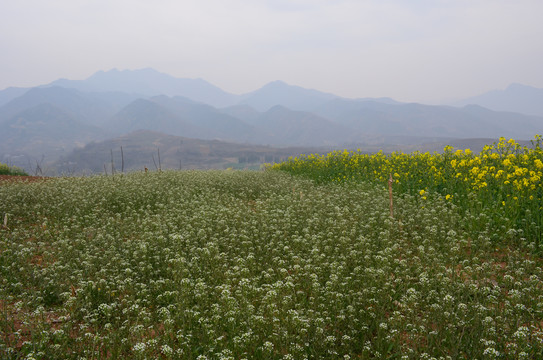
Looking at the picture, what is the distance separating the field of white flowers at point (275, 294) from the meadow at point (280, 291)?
28mm

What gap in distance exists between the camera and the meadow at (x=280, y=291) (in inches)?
175

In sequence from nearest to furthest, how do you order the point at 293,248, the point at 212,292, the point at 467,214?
1. the point at 212,292
2. the point at 293,248
3. the point at 467,214

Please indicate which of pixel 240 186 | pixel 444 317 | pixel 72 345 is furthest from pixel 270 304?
pixel 240 186

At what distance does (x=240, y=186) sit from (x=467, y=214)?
10.7 m

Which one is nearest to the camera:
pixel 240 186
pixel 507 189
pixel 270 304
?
pixel 270 304

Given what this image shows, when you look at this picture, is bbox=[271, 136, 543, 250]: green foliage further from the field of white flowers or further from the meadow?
the field of white flowers

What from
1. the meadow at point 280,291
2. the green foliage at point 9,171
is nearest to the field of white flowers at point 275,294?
the meadow at point 280,291

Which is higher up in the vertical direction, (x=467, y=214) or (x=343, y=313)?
(x=467, y=214)

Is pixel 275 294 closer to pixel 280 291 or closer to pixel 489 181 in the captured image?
pixel 280 291

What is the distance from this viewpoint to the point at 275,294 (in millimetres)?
4539

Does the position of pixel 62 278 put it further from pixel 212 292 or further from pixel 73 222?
pixel 73 222

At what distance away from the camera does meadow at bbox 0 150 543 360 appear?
4.44 m

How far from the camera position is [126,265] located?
7086 mm

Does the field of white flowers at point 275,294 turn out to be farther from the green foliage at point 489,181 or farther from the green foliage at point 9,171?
the green foliage at point 9,171
